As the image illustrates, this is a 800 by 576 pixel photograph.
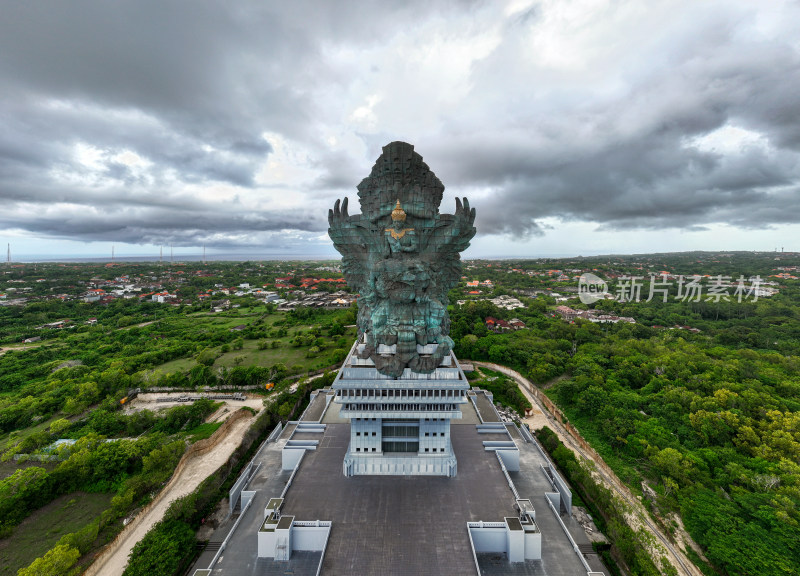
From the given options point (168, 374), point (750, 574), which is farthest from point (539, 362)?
point (168, 374)

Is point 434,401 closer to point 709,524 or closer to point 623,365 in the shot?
point 709,524

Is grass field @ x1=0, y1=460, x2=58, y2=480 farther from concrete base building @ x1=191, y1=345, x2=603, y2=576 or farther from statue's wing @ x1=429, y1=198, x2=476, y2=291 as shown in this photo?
statue's wing @ x1=429, y1=198, x2=476, y2=291

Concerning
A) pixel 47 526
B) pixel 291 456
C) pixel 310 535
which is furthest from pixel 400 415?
pixel 47 526

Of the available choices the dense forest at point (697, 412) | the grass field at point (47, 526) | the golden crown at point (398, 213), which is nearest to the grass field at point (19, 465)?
the grass field at point (47, 526)

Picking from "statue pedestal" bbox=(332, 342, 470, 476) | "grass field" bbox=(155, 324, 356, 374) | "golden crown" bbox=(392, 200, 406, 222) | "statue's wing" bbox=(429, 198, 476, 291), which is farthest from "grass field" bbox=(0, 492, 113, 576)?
"statue's wing" bbox=(429, 198, 476, 291)

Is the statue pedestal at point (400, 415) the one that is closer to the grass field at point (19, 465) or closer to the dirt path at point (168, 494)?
the dirt path at point (168, 494)
